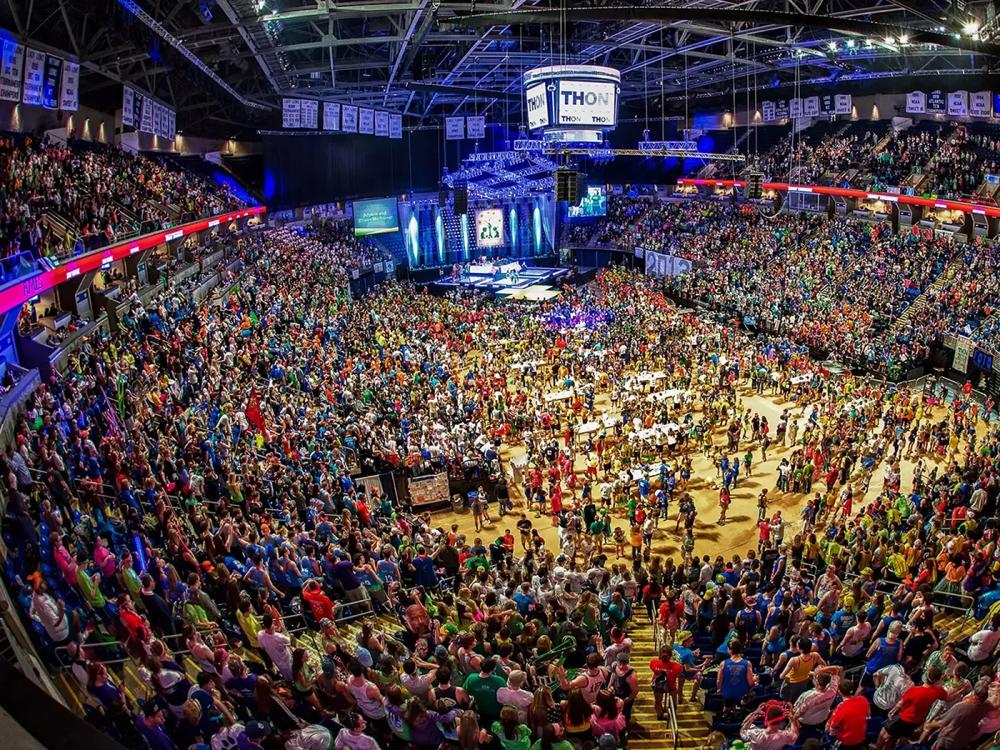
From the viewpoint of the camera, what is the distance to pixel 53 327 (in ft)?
57.3

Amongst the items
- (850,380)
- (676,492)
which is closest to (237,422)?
(676,492)

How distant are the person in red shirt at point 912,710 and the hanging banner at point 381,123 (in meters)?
35.9

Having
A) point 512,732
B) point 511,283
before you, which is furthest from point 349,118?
point 512,732

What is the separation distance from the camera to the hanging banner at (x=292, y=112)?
105 feet

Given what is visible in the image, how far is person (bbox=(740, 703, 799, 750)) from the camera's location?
21.7 ft

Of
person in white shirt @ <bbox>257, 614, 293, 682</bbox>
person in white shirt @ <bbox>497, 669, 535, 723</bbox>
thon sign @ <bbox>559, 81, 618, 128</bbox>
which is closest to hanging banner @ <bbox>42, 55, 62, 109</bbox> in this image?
thon sign @ <bbox>559, 81, 618, 128</bbox>

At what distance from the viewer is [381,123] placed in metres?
38.5

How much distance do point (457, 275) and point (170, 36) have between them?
29811 mm

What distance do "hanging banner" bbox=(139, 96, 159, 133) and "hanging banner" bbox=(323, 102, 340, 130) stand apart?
9518 millimetres

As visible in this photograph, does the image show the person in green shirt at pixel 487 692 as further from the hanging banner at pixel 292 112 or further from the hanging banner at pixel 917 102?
the hanging banner at pixel 917 102

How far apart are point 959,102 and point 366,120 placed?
27.3 m

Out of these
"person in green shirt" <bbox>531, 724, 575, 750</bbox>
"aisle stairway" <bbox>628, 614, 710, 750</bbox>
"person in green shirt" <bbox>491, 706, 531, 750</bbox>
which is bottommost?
"aisle stairway" <bbox>628, 614, 710, 750</bbox>

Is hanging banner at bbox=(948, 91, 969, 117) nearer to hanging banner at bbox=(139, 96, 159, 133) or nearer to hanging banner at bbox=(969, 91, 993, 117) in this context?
hanging banner at bbox=(969, 91, 993, 117)

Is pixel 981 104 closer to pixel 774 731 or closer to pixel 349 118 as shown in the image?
pixel 349 118
